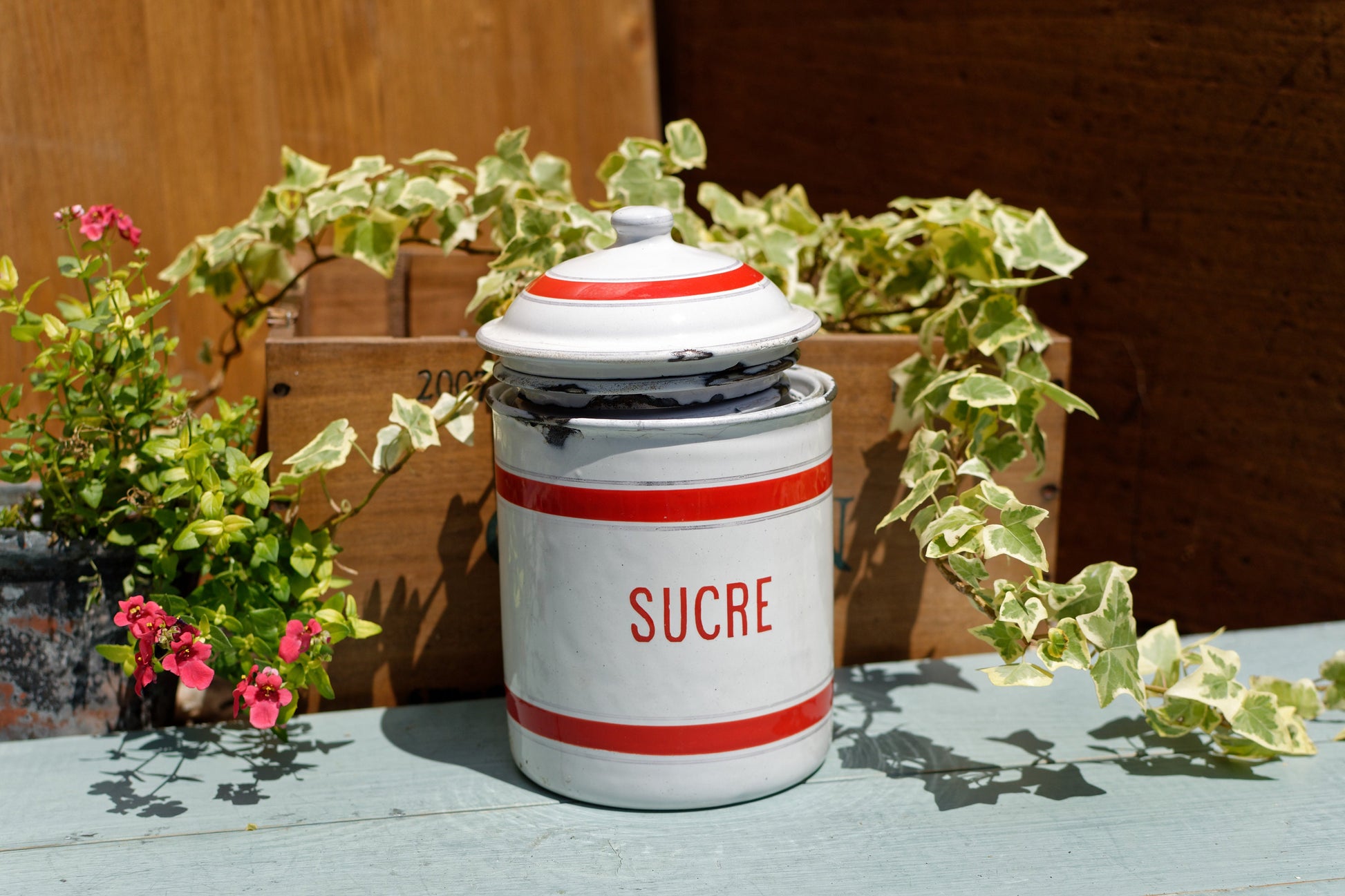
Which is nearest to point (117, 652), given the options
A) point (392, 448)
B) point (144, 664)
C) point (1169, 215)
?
point (144, 664)

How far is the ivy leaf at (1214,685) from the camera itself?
95 centimetres

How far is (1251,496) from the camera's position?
1.42 meters

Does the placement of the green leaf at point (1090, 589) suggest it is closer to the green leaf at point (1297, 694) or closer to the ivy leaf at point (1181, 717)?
the ivy leaf at point (1181, 717)

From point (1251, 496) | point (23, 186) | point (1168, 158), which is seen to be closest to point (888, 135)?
point (1168, 158)

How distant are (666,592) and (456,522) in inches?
11.9

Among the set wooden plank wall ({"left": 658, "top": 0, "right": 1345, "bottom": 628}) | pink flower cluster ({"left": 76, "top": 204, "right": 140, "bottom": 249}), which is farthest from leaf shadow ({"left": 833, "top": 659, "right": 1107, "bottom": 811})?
pink flower cluster ({"left": 76, "top": 204, "right": 140, "bottom": 249})

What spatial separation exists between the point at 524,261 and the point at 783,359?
0.32 m

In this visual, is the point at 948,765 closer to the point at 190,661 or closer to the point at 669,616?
the point at 669,616

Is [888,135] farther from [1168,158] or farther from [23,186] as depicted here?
[23,186]

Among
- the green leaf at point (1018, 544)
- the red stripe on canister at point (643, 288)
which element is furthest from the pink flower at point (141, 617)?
the green leaf at point (1018, 544)

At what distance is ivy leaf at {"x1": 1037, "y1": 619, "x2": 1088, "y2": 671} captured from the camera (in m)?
0.90

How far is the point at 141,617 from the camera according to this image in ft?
2.97

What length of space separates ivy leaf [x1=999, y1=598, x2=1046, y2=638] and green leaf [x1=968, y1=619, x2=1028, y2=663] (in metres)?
0.01

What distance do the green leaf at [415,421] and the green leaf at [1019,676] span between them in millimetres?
487
